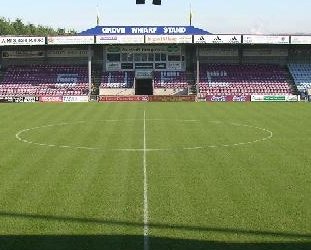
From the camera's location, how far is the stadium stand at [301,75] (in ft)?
232

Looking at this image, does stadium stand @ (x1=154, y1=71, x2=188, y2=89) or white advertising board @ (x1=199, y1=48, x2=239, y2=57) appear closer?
stadium stand @ (x1=154, y1=71, x2=188, y2=89)

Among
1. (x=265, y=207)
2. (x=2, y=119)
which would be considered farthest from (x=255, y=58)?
(x=265, y=207)

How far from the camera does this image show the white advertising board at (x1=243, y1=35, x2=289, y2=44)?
67.9 meters

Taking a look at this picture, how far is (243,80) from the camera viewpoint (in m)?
72.8

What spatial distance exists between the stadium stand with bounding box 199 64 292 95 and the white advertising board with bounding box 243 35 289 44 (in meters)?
6.23

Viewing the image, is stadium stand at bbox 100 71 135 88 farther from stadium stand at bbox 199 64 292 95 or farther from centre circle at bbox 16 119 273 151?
centre circle at bbox 16 119 273 151

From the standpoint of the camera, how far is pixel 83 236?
12.1 meters

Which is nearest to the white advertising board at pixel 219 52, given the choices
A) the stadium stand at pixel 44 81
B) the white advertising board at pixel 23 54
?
the stadium stand at pixel 44 81

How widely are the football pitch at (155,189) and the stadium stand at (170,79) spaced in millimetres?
39756

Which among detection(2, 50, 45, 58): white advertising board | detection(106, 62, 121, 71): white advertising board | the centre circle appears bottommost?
the centre circle

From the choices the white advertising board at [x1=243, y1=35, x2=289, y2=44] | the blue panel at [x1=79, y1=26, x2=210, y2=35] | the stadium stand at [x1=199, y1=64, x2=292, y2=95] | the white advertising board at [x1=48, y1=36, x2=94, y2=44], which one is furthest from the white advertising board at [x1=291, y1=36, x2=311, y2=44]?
the white advertising board at [x1=48, y1=36, x2=94, y2=44]

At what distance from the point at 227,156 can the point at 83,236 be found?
11.6m

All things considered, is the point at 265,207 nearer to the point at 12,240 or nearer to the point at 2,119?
the point at 12,240

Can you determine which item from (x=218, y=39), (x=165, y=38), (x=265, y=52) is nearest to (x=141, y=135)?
(x=165, y=38)
